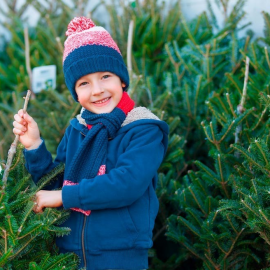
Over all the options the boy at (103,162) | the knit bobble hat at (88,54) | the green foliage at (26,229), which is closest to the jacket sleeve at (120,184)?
the boy at (103,162)

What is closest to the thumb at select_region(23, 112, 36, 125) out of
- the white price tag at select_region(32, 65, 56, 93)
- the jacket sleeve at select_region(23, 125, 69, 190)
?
the jacket sleeve at select_region(23, 125, 69, 190)

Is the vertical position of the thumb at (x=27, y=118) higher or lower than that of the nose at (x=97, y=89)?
lower

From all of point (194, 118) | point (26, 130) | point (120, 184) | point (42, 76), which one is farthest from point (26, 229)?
point (42, 76)

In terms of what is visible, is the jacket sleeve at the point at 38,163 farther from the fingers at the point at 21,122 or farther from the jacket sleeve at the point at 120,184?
the jacket sleeve at the point at 120,184

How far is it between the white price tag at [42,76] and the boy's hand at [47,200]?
2.18m

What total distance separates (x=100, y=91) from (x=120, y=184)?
440 mm

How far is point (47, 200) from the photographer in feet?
6.11

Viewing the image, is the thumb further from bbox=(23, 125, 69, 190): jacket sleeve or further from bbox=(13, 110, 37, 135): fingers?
bbox=(23, 125, 69, 190): jacket sleeve

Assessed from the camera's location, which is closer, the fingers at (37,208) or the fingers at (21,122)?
the fingers at (37,208)

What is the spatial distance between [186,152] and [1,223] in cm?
184

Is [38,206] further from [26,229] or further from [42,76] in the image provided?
[42,76]

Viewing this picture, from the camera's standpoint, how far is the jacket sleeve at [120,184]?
1778 millimetres

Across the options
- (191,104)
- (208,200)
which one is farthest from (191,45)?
(208,200)

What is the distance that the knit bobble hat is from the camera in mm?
1930
